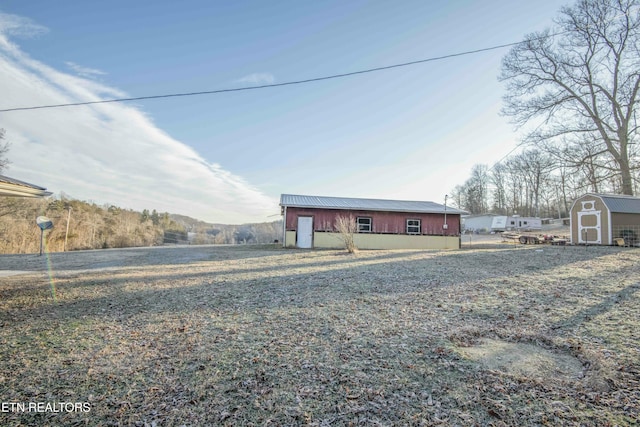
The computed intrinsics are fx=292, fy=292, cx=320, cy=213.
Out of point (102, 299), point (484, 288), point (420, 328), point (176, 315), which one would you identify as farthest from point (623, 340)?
point (102, 299)

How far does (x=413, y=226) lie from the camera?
18.5 metres

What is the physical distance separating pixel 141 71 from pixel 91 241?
63.6 feet

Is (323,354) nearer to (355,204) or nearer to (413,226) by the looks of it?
(355,204)

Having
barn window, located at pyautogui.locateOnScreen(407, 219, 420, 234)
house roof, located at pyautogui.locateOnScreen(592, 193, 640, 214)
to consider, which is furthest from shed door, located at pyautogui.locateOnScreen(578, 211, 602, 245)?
barn window, located at pyautogui.locateOnScreen(407, 219, 420, 234)

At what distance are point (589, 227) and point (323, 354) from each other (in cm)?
1981

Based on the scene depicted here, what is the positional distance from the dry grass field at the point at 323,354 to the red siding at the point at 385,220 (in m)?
10.5

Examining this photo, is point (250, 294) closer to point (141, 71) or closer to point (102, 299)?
point (102, 299)

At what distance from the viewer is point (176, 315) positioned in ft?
15.7

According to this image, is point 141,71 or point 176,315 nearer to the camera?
point 176,315

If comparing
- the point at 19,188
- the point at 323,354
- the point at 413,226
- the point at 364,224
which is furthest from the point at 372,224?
the point at 19,188

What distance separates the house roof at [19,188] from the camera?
570 cm

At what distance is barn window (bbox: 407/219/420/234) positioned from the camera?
18422mm

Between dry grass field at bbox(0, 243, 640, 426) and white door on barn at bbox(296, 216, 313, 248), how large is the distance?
33.9 ft

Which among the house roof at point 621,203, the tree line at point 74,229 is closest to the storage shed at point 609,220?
the house roof at point 621,203
